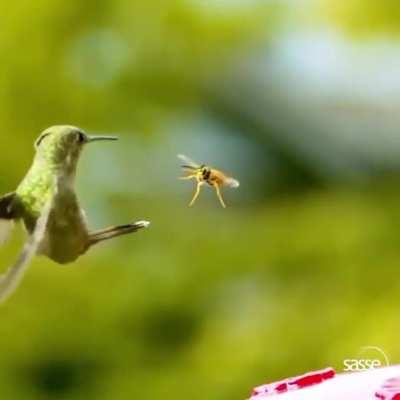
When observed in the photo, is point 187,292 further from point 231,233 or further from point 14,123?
point 14,123

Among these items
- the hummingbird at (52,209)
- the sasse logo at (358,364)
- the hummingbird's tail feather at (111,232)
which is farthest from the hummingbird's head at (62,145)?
the sasse logo at (358,364)

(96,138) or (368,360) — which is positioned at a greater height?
(96,138)

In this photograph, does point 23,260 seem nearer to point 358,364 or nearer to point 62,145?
point 62,145

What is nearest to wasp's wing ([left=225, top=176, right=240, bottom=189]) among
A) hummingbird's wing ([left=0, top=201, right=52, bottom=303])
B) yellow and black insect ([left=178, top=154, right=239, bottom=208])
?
yellow and black insect ([left=178, top=154, right=239, bottom=208])

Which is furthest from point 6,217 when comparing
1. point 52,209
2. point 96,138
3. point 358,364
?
point 358,364

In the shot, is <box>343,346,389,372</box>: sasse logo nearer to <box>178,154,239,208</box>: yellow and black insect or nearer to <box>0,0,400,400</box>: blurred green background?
<box>0,0,400,400</box>: blurred green background

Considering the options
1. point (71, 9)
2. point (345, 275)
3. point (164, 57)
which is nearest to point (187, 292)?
point (345, 275)
